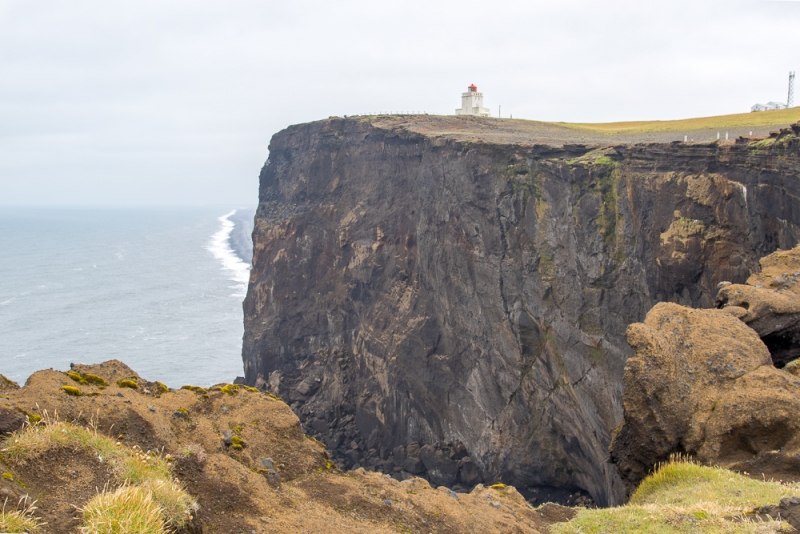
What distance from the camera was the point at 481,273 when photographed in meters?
39.1

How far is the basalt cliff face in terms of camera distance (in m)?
27.9

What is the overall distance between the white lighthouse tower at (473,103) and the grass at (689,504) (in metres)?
54.2

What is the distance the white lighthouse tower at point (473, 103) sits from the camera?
65.1 meters

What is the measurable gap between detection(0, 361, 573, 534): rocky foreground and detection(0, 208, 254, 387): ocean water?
44.0m

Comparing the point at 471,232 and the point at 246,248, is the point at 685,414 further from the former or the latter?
the point at 246,248

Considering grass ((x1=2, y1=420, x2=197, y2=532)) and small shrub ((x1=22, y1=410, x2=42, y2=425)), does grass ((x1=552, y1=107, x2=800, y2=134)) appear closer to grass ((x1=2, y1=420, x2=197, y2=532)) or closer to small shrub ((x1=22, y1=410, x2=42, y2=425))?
grass ((x1=2, y1=420, x2=197, y2=532))

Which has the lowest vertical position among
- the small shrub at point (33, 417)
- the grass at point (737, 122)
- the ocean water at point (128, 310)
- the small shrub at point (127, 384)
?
the ocean water at point (128, 310)

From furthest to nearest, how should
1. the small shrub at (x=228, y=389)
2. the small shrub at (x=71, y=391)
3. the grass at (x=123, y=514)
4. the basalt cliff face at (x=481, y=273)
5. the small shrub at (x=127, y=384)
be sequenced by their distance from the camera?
the basalt cliff face at (x=481, y=273) → the small shrub at (x=228, y=389) → the small shrub at (x=127, y=384) → the small shrub at (x=71, y=391) → the grass at (x=123, y=514)

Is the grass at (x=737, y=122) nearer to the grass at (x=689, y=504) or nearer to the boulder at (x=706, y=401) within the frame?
the boulder at (x=706, y=401)

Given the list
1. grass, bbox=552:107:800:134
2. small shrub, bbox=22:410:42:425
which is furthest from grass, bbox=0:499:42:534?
grass, bbox=552:107:800:134

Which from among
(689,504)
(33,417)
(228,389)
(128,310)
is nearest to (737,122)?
(689,504)

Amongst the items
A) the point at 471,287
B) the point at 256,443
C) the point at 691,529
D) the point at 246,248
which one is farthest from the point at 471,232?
the point at 246,248

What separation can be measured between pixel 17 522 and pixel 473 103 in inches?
2448

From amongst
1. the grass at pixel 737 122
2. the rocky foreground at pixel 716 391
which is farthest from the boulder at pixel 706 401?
the grass at pixel 737 122
